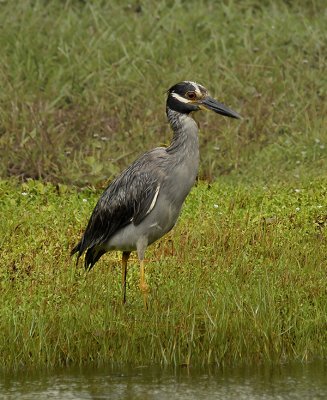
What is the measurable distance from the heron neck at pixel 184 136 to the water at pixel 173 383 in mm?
1736

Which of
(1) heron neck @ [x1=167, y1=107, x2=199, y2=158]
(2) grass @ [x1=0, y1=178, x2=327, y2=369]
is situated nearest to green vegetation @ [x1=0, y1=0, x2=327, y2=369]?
(2) grass @ [x1=0, y1=178, x2=327, y2=369]

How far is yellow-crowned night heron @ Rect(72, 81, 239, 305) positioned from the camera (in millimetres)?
9656

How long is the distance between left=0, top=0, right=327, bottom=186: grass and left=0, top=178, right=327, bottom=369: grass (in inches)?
96.3

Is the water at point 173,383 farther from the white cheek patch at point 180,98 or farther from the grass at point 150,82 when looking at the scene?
the grass at point 150,82

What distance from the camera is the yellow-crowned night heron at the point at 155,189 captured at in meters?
9.66

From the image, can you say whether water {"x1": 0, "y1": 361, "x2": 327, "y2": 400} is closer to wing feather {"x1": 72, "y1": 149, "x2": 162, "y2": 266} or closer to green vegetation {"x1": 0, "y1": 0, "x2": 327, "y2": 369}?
green vegetation {"x1": 0, "y1": 0, "x2": 327, "y2": 369}

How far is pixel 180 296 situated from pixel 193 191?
3.90 m

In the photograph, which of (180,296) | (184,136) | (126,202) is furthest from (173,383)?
(184,136)

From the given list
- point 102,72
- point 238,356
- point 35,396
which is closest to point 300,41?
point 102,72

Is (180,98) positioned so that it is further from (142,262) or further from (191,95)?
(142,262)

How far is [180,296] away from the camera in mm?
9336

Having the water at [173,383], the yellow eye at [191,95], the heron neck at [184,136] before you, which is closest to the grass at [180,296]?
the water at [173,383]

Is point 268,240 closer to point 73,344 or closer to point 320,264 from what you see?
point 320,264

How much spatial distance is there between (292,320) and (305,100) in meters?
7.11
